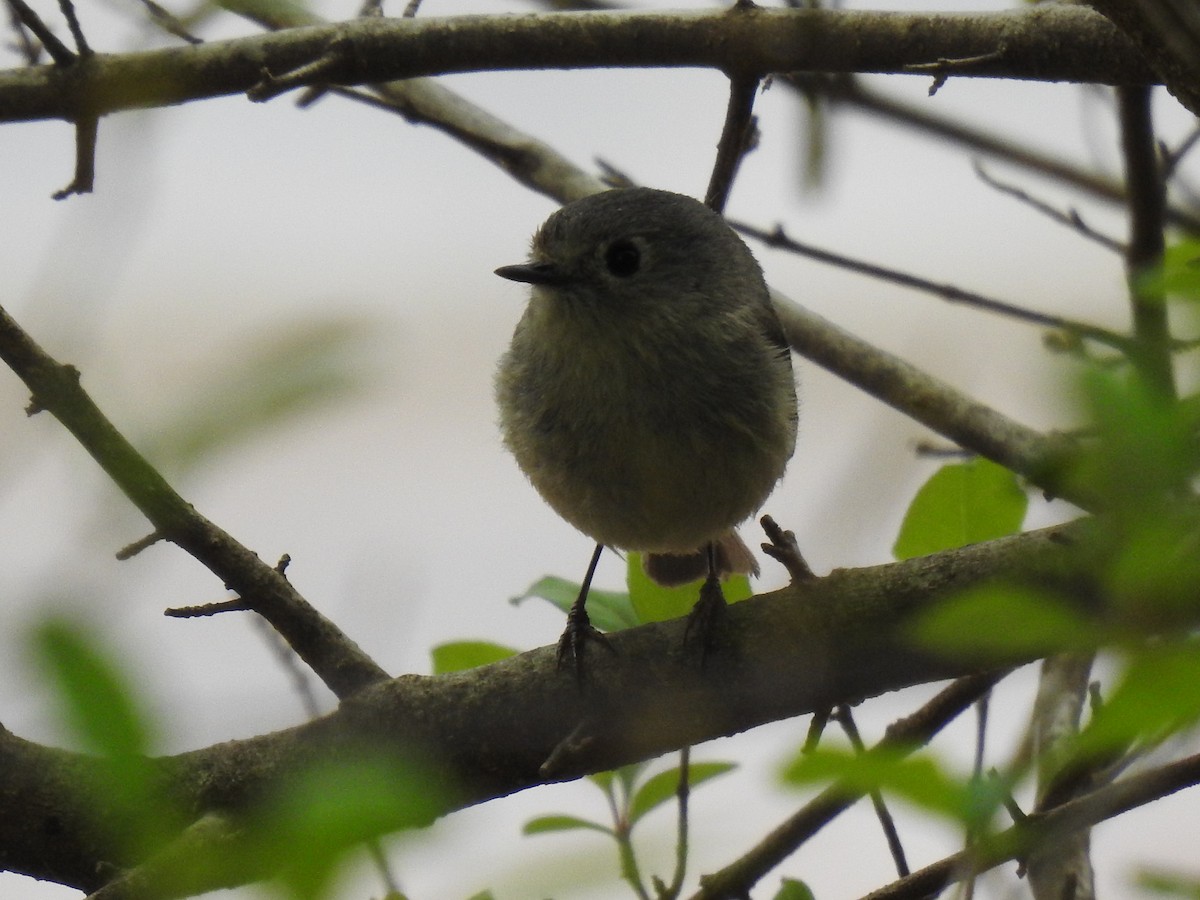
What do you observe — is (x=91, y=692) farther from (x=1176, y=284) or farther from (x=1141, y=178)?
(x=1141, y=178)

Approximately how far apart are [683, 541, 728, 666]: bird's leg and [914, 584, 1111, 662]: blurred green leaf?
1174 mm

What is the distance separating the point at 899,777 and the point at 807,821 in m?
1.15

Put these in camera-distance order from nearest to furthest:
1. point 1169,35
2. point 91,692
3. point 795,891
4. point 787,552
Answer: point 91,692
point 1169,35
point 795,891
point 787,552

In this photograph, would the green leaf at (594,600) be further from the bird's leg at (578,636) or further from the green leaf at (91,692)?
the green leaf at (91,692)

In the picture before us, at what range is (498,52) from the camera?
1.97 metres

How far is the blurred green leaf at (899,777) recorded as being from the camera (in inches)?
21.2

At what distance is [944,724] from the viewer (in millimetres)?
1713

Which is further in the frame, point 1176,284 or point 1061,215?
point 1061,215

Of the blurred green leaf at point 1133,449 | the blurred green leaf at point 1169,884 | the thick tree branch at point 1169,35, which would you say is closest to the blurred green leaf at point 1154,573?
the blurred green leaf at point 1133,449

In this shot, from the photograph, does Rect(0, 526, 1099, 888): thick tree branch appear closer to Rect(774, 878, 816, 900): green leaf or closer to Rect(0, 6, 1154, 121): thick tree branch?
Rect(774, 878, 816, 900): green leaf

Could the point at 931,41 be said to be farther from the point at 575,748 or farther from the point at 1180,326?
the point at 1180,326

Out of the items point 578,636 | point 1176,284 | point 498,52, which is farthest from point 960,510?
point 1176,284

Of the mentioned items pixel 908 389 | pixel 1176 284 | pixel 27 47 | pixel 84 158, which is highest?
pixel 27 47

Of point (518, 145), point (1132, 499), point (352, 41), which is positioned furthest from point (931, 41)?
point (1132, 499)
